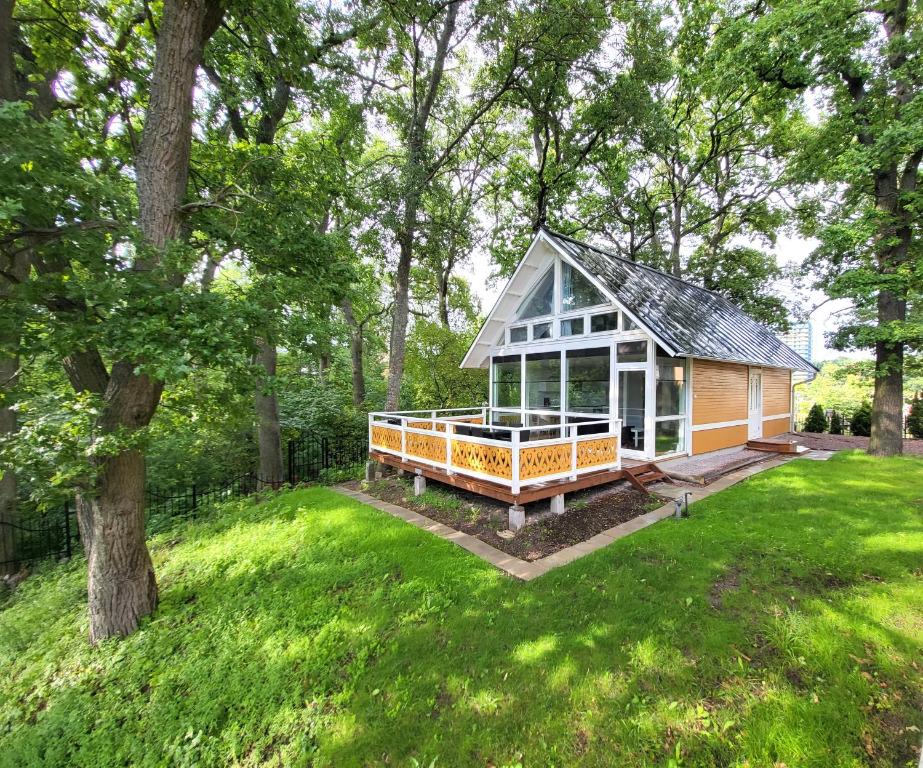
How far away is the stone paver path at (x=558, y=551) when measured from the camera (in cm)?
448

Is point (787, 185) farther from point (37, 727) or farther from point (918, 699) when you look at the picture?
point (37, 727)

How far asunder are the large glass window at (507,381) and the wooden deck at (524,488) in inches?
171

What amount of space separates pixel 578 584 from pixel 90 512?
18.1ft

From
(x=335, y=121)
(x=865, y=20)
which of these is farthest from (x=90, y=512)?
(x=865, y=20)

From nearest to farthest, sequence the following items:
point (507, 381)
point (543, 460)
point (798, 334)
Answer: point (543, 460) < point (507, 381) < point (798, 334)

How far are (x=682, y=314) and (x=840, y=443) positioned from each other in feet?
25.6

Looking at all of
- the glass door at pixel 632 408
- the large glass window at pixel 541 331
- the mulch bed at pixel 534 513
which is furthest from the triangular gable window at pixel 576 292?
the mulch bed at pixel 534 513

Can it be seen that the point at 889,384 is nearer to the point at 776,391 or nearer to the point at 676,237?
the point at 776,391

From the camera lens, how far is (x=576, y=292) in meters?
9.41

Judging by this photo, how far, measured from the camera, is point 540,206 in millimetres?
15273

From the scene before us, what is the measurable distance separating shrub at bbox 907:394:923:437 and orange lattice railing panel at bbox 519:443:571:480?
Answer: 55.2 feet

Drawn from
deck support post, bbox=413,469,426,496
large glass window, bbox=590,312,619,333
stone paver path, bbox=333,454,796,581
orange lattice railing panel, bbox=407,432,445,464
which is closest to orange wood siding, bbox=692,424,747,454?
stone paver path, bbox=333,454,796,581

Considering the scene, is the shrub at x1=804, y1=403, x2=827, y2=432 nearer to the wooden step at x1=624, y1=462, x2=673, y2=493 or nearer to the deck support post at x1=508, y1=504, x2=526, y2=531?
the wooden step at x1=624, y1=462, x2=673, y2=493

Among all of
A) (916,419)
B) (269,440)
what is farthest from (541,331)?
(916,419)
